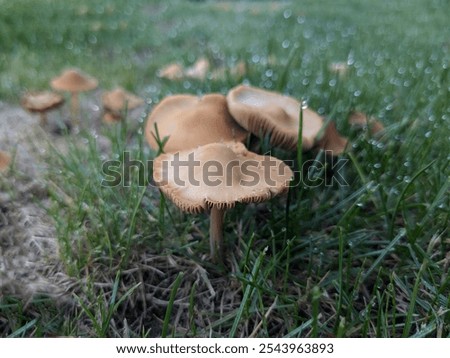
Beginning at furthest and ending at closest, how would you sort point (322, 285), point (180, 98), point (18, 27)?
point (18, 27) < point (180, 98) < point (322, 285)

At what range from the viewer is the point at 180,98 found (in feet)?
7.48

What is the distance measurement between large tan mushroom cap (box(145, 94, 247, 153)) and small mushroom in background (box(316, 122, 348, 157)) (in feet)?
1.33

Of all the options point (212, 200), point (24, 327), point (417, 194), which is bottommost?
point (24, 327)

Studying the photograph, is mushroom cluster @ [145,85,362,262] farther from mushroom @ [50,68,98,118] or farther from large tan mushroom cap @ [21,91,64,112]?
mushroom @ [50,68,98,118]

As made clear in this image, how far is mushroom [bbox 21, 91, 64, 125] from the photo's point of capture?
301 cm

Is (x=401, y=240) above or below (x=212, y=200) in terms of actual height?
below

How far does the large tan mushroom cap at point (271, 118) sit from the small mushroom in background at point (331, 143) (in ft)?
0.19

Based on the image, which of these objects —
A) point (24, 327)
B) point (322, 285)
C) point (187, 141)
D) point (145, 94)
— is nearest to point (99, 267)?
point (24, 327)

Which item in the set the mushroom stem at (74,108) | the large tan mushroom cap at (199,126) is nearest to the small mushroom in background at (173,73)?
the mushroom stem at (74,108)

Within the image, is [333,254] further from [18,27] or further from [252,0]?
[252,0]

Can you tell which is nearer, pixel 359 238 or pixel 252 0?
pixel 359 238

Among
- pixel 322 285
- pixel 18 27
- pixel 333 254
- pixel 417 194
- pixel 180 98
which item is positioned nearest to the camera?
pixel 322 285

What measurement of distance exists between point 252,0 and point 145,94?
8508 millimetres

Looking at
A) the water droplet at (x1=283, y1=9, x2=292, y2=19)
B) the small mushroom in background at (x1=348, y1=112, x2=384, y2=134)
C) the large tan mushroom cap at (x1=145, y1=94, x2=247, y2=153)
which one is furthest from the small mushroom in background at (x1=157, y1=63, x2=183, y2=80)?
the water droplet at (x1=283, y1=9, x2=292, y2=19)
